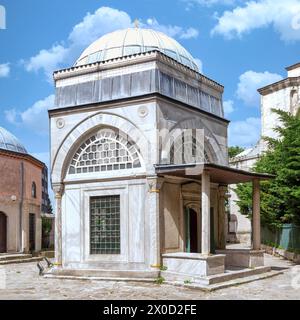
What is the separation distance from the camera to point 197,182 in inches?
581

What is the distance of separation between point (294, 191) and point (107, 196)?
6052mm

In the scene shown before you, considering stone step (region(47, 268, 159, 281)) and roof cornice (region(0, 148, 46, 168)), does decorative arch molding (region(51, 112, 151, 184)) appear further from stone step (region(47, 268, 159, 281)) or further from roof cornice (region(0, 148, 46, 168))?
roof cornice (region(0, 148, 46, 168))

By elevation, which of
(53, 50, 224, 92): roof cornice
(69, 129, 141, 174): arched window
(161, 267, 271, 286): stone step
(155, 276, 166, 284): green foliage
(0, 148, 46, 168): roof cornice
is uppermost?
(53, 50, 224, 92): roof cornice

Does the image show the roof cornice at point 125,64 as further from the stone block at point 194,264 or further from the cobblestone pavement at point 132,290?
the cobblestone pavement at point 132,290

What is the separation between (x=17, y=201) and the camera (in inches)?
916

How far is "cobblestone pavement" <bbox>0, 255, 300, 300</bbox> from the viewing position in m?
11.0

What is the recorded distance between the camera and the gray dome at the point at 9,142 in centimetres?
2436

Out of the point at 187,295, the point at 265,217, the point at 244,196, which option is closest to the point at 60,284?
the point at 187,295

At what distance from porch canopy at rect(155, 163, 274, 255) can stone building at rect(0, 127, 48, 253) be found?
10.9 meters

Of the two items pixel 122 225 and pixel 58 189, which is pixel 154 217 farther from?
pixel 58 189

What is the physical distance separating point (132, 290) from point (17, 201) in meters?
12.9

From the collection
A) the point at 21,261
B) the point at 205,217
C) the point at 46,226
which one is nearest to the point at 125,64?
the point at 205,217

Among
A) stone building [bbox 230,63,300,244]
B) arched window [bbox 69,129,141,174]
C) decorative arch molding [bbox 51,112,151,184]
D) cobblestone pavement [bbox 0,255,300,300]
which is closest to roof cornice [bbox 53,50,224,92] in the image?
decorative arch molding [bbox 51,112,151,184]

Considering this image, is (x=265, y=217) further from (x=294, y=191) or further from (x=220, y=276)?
(x=220, y=276)
